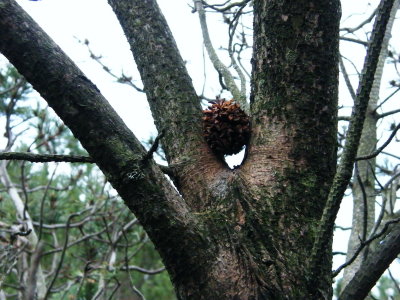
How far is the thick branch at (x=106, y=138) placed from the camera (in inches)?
50.9

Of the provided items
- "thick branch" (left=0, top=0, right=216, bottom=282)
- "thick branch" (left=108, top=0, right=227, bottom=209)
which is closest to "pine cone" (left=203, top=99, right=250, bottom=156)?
"thick branch" (left=108, top=0, right=227, bottom=209)

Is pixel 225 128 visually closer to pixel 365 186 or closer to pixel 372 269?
pixel 372 269

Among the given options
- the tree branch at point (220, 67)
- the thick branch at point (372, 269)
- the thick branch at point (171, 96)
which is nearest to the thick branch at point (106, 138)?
the thick branch at point (171, 96)

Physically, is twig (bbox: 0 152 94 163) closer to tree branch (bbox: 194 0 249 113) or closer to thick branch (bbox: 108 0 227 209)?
thick branch (bbox: 108 0 227 209)

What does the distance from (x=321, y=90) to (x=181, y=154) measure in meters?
0.43

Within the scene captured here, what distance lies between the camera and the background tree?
1.28 metres

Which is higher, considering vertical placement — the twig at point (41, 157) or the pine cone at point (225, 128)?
the pine cone at point (225, 128)

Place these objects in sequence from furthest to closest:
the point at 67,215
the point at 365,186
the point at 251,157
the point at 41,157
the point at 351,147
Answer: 1. the point at 67,215
2. the point at 365,186
3. the point at 251,157
4. the point at 41,157
5. the point at 351,147

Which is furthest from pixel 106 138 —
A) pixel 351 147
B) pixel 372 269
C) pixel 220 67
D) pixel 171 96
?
pixel 220 67

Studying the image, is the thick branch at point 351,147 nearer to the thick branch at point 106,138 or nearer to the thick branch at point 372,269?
the thick branch at point 372,269

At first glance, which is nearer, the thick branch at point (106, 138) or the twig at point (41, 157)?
the thick branch at point (106, 138)

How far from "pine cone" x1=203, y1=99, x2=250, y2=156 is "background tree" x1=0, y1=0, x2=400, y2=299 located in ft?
0.16

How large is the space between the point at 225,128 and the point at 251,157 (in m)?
0.14

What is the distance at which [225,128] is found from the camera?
66.7 inches
